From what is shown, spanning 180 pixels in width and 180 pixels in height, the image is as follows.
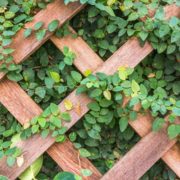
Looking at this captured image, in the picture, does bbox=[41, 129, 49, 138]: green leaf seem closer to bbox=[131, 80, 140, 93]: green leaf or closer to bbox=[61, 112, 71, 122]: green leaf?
bbox=[61, 112, 71, 122]: green leaf

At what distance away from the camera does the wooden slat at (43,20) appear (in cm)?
142

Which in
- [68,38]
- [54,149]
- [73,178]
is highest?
[68,38]

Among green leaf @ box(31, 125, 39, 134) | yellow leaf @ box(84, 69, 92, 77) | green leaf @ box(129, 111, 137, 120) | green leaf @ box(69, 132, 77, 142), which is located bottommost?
green leaf @ box(129, 111, 137, 120)

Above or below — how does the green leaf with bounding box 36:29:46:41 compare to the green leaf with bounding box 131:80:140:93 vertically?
above

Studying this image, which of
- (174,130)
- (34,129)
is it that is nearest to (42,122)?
(34,129)

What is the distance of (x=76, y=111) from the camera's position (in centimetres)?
143

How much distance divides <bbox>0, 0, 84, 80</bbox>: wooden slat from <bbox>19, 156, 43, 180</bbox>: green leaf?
33cm

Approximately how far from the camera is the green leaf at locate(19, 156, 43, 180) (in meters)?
1.46

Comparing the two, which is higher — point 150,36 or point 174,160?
point 150,36

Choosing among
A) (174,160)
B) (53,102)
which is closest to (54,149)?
(53,102)

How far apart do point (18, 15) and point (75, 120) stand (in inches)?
17.1

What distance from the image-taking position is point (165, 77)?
153cm

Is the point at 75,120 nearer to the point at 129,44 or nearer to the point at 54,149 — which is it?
the point at 54,149

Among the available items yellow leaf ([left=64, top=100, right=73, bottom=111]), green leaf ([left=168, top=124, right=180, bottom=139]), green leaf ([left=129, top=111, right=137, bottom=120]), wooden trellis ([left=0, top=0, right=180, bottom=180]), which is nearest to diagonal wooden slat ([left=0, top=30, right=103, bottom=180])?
wooden trellis ([left=0, top=0, right=180, bottom=180])
